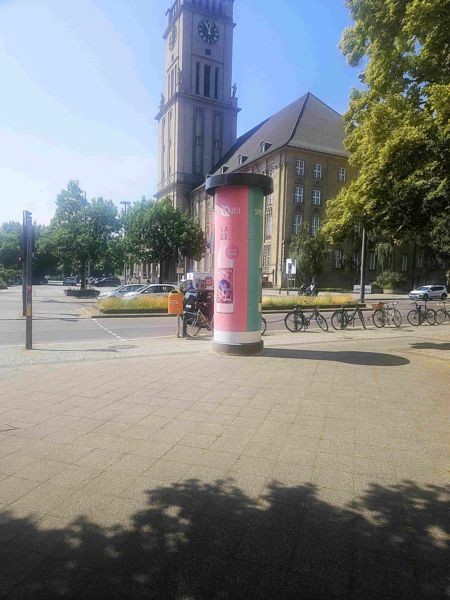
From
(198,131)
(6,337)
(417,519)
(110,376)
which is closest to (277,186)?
(198,131)

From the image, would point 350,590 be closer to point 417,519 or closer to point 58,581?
point 417,519

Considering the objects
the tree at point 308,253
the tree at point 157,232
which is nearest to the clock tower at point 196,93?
the tree at point 157,232

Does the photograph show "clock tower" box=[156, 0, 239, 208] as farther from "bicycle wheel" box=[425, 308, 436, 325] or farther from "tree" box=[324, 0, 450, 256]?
"tree" box=[324, 0, 450, 256]

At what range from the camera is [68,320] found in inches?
755

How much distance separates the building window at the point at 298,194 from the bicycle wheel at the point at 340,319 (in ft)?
138

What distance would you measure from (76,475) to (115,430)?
3.52ft

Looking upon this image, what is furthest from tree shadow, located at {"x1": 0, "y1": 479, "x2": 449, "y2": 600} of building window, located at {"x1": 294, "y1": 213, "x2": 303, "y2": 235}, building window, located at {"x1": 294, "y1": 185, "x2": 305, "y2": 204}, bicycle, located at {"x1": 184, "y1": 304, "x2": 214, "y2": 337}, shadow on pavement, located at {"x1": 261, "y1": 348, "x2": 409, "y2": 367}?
building window, located at {"x1": 294, "y1": 185, "x2": 305, "y2": 204}

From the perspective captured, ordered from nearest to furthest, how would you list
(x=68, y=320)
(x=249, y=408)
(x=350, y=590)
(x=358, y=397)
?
(x=350, y=590) → (x=249, y=408) → (x=358, y=397) → (x=68, y=320)

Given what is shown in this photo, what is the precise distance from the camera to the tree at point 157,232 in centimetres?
4994

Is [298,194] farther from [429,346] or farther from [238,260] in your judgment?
[238,260]

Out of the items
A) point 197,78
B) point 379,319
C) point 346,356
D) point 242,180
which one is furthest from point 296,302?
point 197,78

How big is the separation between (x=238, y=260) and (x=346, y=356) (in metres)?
3.08

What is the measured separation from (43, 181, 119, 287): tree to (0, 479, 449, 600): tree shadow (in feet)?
112

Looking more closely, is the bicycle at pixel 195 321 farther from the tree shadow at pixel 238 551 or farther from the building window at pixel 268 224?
the building window at pixel 268 224
